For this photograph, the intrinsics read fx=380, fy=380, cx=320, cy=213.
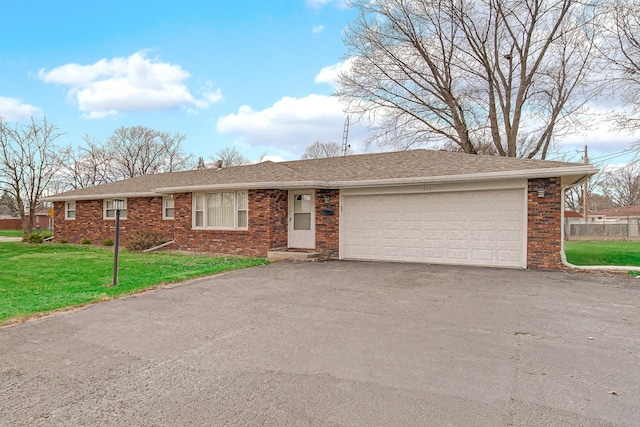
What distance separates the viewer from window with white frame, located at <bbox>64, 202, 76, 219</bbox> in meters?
19.2

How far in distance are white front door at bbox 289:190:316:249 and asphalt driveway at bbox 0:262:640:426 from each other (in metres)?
5.69

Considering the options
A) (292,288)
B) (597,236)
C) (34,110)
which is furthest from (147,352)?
(597,236)

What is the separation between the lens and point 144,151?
3972cm

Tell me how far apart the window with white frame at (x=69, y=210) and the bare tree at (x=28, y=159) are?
544cm

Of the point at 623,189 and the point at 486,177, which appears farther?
the point at 623,189

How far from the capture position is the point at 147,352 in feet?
12.9

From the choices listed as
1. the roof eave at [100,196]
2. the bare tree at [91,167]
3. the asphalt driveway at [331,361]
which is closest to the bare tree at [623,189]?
the roof eave at [100,196]

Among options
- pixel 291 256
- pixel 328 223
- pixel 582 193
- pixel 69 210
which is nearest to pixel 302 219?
pixel 328 223

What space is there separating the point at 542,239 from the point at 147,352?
30.3ft

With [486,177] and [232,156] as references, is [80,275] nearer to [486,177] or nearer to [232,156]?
[486,177]

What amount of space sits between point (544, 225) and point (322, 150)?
35.2m

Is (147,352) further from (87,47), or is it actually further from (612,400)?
(87,47)

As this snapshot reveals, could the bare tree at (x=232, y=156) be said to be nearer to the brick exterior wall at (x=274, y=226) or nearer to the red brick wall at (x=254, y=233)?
the brick exterior wall at (x=274, y=226)

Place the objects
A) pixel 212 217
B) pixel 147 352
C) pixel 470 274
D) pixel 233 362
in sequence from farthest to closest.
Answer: pixel 212 217
pixel 470 274
pixel 147 352
pixel 233 362
